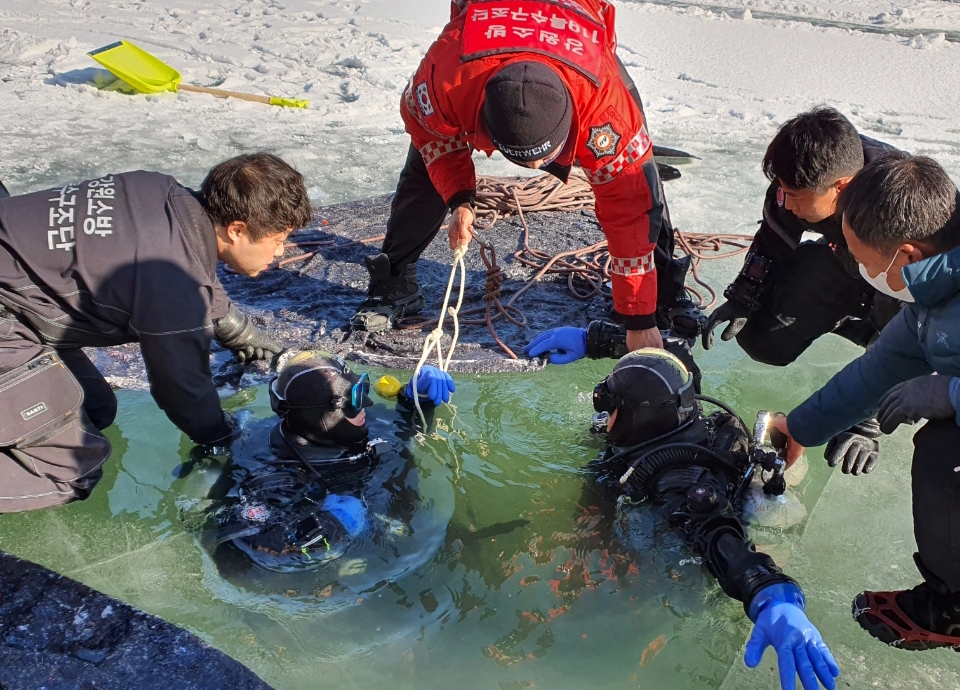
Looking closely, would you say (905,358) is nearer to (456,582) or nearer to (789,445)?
(789,445)

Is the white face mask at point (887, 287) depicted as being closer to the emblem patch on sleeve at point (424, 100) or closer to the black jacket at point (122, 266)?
the emblem patch on sleeve at point (424, 100)

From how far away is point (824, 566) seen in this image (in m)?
2.59

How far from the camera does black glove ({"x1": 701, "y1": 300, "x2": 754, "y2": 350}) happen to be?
11.2ft

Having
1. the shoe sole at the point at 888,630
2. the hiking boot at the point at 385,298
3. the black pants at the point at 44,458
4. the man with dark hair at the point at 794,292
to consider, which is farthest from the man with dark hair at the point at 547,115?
Result: the black pants at the point at 44,458

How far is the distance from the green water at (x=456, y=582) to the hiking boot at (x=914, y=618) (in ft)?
1.23

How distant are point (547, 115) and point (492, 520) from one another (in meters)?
1.37

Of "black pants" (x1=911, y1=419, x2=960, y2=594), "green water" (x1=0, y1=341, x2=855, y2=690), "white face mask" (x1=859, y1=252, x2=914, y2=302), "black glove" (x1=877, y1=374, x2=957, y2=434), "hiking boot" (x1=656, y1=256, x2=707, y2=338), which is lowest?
"green water" (x1=0, y1=341, x2=855, y2=690)

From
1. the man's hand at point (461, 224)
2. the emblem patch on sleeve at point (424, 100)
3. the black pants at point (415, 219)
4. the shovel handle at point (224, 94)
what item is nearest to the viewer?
the emblem patch on sleeve at point (424, 100)

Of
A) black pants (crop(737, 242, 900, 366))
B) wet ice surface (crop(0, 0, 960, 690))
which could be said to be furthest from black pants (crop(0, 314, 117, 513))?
black pants (crop(737, 242, 900, 366))

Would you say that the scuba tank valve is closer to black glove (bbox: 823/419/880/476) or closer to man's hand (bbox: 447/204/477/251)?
black glove (bbox: 823/419/880/476)

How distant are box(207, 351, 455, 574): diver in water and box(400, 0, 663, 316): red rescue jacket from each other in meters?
1.04

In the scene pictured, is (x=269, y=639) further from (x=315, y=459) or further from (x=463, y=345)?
(x=463, y=345)

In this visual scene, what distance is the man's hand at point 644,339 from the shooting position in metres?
3.08

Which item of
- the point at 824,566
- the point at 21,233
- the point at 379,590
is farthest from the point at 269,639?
the point at 824,566
